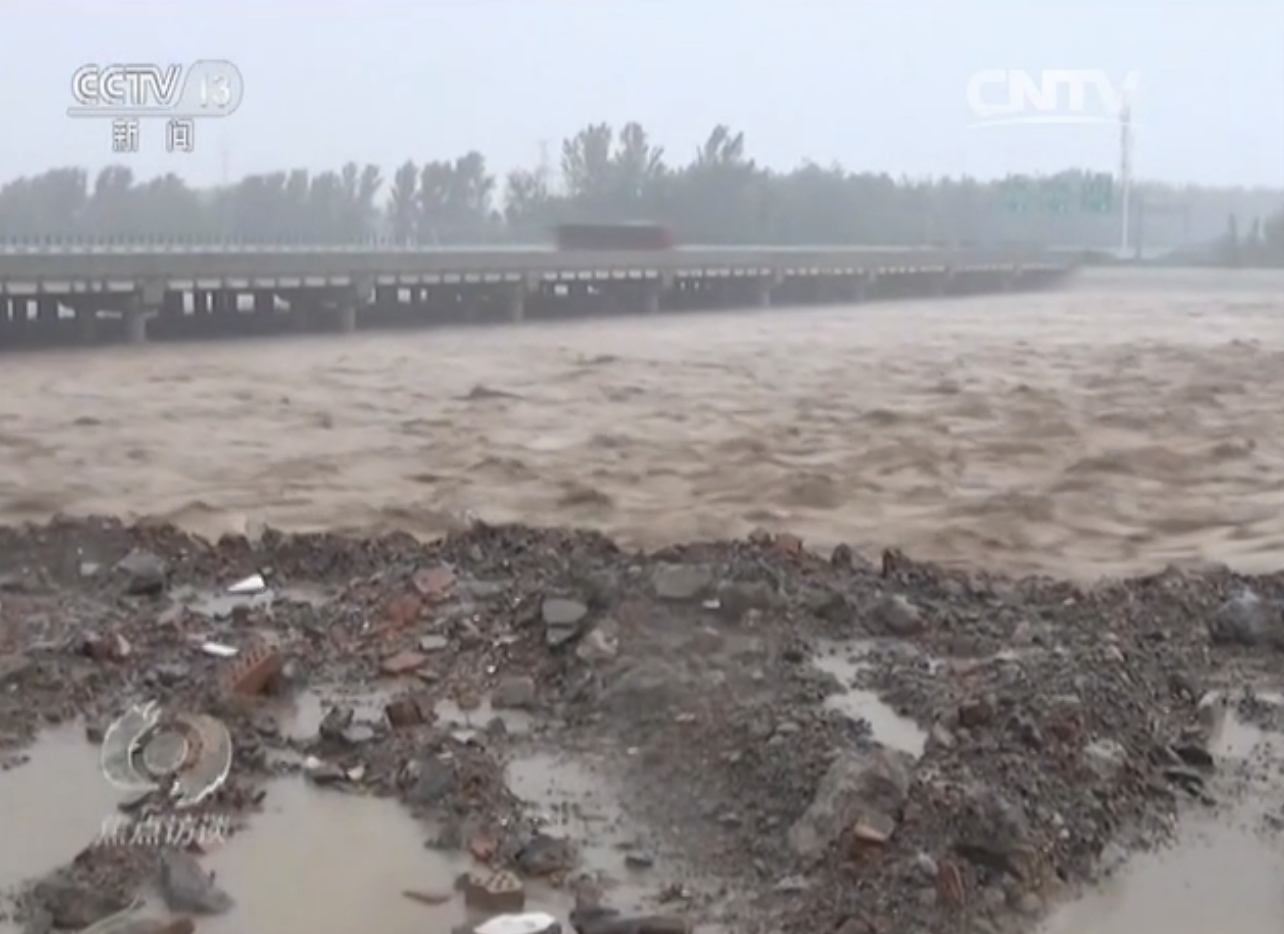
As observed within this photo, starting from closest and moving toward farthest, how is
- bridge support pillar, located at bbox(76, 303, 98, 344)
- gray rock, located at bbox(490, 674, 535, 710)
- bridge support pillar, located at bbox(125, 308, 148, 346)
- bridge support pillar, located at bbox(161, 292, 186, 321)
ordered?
gray rock, located at bbox(490, 674, 535, 710) → bridge support pillar, located at bbox(76, 303, 98, 344) → bridge support pillar, located at bbox(125, 308, 148, 346) → bridge support pillar, located at bbox(161, 292, 186, 321)

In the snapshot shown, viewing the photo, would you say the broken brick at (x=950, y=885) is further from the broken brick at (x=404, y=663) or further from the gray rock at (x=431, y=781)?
the broken brick at (x=404, y=663)

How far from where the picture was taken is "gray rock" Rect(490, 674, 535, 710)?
541cm

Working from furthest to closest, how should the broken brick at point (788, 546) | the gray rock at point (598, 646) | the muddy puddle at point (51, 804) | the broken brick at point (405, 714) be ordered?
the broken brick at point (788, 546), the gray rock at point (598, 646), the broken brick at point (405, 714), the muddy puddle at point (51, 804)

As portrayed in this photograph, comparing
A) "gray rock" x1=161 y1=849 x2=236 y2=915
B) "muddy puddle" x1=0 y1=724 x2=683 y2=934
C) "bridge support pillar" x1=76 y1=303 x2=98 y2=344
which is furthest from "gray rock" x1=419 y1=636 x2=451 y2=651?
"bridge support pillar" x1=76 y1=303 x2=98 y2=344

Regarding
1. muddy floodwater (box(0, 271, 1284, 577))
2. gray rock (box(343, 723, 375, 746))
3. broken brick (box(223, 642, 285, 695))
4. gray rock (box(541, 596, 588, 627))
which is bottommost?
muddy floodwater (box(0, 271, 1284, 577))

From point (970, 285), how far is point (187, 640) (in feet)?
A: 121

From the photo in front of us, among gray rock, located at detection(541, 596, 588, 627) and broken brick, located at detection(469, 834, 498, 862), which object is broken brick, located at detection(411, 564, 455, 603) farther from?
broken brick, located at detection(469, 834, 498, 862)

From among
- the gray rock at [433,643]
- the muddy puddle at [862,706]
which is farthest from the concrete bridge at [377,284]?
the muddy puddle at [862,706]

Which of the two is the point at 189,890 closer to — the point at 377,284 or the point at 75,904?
the point at 75,904

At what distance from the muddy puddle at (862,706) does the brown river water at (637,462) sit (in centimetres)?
81

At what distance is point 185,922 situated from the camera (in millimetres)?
3869

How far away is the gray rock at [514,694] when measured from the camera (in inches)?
213

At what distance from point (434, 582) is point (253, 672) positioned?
50.9 inches

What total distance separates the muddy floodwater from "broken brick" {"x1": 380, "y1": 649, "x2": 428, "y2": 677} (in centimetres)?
371
